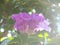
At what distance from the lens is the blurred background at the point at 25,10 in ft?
2.61

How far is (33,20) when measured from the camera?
2.33 feet

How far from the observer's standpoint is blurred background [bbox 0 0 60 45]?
79 cm

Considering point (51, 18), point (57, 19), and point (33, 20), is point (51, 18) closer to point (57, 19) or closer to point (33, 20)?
point (57, 19)

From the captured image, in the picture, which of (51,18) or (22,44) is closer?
(22,44)

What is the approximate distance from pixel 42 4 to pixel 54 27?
136 mm

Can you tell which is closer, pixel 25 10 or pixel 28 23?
pixel 28 23

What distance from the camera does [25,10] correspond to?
0.83 m

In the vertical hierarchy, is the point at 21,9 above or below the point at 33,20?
above

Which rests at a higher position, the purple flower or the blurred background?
the blurred background

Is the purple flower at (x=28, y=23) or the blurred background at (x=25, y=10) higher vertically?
the blurred background at (x=25, y=10)

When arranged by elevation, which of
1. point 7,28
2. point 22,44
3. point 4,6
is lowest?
point 22,44

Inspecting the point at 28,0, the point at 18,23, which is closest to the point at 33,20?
the point at 18,23

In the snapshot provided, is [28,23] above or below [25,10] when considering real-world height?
below

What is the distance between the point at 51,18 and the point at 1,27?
0.85 ft
